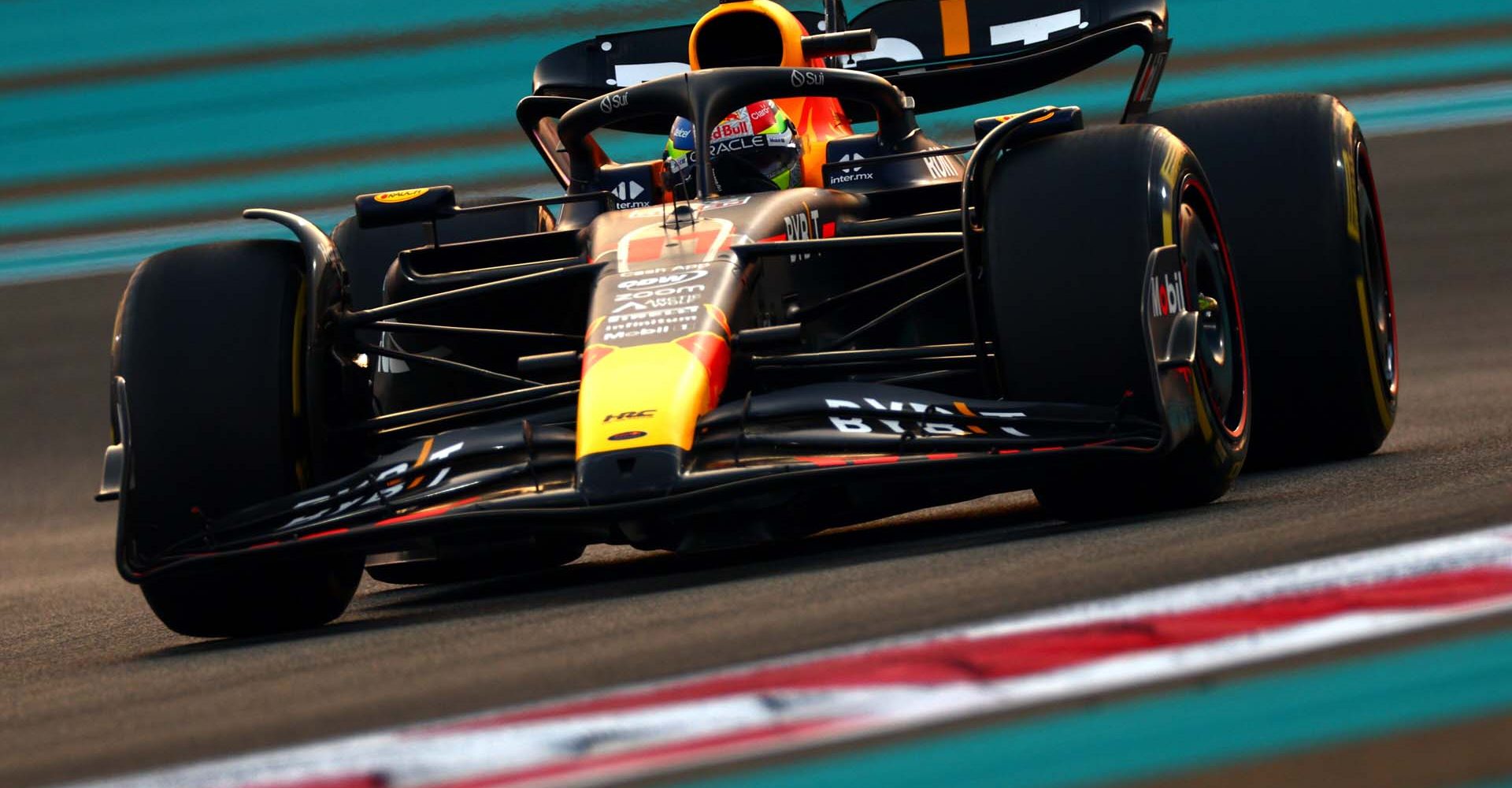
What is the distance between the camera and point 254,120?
1286 centimetres

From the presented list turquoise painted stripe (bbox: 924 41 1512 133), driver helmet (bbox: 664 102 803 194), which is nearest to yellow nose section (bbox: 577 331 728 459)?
driver helmet (bbox: 664 102 803 194)

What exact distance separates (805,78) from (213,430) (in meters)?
2.11

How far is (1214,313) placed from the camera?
5543 millimetres

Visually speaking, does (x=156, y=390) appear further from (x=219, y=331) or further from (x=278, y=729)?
(x=278, y=729)

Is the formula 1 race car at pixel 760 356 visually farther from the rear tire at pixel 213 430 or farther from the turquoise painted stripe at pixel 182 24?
the turquoise painted stripe at pixel 182 24

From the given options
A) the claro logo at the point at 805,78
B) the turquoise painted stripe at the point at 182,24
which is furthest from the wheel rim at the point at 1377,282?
the turquoise painted stripe at the point at 182,24

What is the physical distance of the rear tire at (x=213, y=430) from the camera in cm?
514

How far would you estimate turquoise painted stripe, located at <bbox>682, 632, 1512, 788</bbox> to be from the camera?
2.35m

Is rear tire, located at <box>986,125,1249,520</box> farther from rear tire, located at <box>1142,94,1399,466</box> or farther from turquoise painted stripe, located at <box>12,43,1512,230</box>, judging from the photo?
turquoise painted stripe, located at <box>12,43,1512,230</box>

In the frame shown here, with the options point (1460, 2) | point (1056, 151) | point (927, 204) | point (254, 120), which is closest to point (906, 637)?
point (1056, 151)

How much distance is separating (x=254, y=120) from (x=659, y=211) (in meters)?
7.63

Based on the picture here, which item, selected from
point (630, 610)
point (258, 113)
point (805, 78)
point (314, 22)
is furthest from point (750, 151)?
point (314, 22)

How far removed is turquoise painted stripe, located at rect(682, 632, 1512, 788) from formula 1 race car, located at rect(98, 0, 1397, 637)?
2.02 meters

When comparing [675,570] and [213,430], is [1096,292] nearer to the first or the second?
[675,570]
